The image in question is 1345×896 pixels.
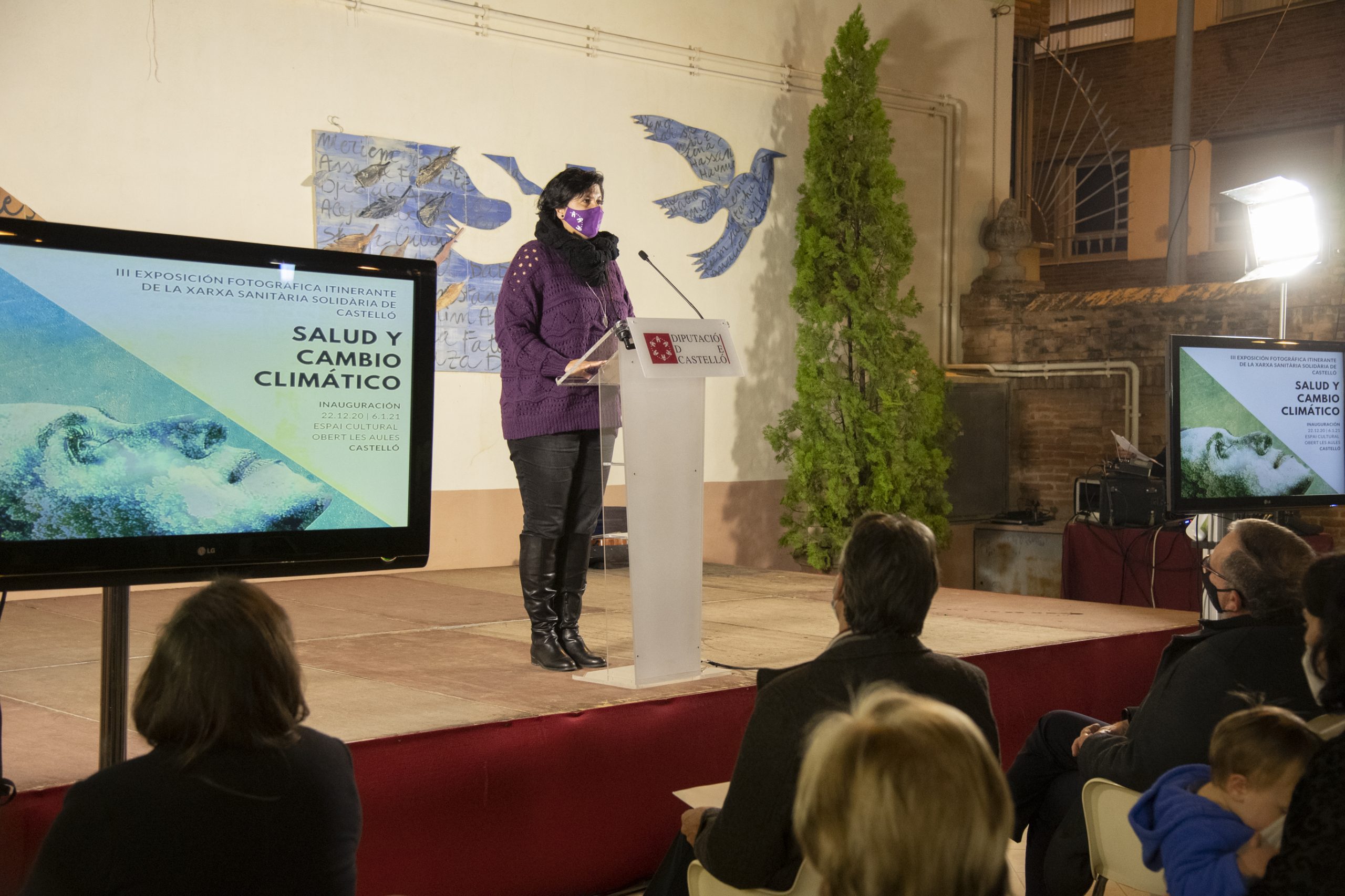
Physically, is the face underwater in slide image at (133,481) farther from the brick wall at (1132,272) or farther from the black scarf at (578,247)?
the brick wall at (1132,272)

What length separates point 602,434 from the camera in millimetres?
3594

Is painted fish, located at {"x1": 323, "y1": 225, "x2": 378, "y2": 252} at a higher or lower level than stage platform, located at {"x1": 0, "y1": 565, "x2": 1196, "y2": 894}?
A: higher

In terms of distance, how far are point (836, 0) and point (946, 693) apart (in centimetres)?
720

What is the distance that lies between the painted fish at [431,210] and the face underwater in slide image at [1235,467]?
13.2 feet

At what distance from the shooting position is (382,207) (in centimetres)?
630

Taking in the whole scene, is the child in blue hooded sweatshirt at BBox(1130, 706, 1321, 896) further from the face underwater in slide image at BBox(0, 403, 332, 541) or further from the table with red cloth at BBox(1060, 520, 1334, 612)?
the table with red cloth at BBox(1060, 520, 1334, 612)

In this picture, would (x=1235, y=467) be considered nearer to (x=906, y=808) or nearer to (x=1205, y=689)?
(x=1205, y=689)

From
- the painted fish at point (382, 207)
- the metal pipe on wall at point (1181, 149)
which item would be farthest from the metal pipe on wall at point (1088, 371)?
the painted fish at point (382, 207)

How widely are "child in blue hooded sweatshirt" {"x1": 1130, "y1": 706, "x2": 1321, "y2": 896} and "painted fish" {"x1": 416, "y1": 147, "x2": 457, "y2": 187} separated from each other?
17.6 ft

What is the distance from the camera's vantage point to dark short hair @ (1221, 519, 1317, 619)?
2.45 meters

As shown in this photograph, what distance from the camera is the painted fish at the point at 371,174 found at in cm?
627

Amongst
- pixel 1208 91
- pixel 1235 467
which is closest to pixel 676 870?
pixel 1235 467

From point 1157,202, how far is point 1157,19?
2123 mm

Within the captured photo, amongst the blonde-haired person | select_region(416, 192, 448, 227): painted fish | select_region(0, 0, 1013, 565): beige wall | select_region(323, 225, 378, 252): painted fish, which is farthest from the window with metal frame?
the blonde-haired person
